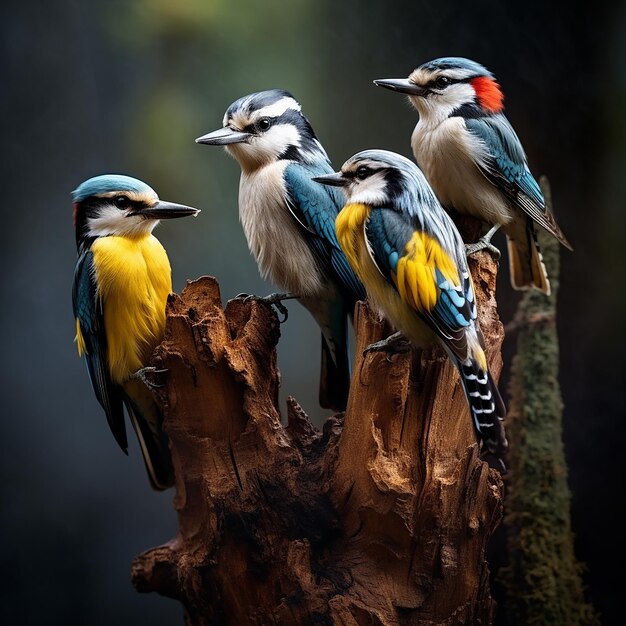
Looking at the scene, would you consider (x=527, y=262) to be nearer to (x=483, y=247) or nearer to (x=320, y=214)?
(x=483, y=247)

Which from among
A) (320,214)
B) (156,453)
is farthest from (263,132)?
(156,453)

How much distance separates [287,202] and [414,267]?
0.44 meters

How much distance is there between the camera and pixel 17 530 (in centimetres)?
264

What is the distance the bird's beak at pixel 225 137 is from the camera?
1.98 meters

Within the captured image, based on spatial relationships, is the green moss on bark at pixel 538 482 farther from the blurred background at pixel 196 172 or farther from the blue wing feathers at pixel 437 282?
the blue wing feathers at pixel 437 282

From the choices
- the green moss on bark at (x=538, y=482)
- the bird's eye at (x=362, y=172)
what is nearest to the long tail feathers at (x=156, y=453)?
the bird's eye at (x=362, y=172)

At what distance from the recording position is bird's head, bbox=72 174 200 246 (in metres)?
2.00

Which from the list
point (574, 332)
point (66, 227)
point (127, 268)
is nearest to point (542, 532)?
point (574, 332)

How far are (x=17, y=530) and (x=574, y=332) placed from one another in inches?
75.3

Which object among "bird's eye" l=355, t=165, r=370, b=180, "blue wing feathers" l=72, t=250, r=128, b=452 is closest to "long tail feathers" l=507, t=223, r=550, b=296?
"bird's eye" l=355, t=165, r=370, b=180

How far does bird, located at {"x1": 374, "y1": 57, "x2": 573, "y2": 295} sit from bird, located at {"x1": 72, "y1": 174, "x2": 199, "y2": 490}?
61cm

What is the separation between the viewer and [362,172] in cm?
183

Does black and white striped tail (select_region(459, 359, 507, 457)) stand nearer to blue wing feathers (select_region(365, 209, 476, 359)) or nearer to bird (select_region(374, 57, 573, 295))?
blue wing feathers (select_region(365, 209, 476, 359))

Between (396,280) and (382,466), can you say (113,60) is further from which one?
(382,466)
